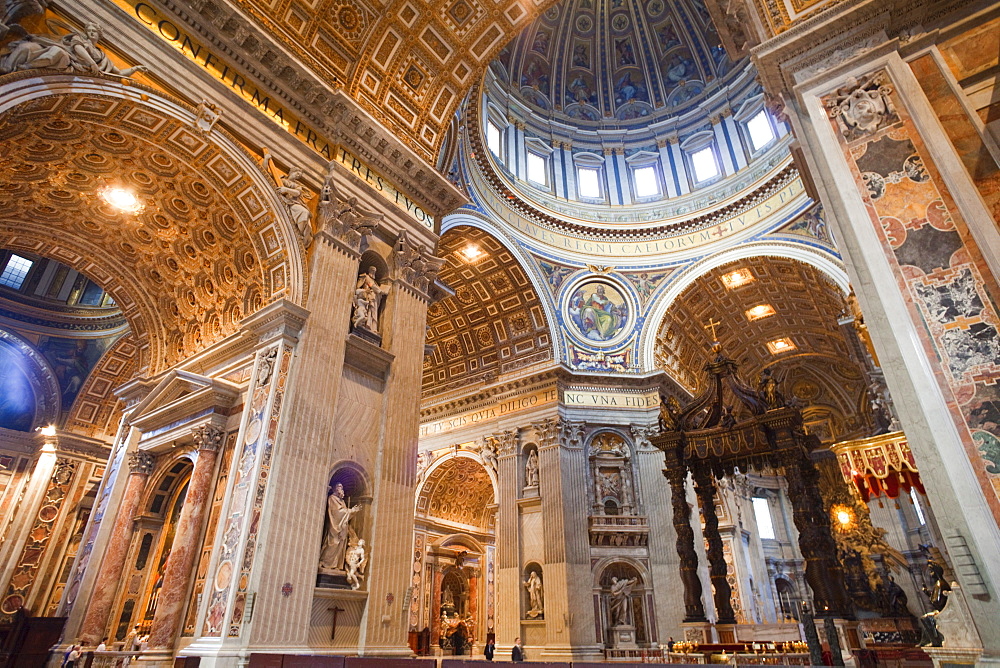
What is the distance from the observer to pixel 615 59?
76.5 ft

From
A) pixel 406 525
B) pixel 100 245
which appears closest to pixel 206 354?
pixel 100 245

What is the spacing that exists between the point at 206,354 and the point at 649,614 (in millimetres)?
13190

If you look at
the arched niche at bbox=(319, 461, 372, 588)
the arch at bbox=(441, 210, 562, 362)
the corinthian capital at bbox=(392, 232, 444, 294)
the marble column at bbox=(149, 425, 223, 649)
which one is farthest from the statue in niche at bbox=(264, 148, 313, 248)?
the arch at bbox=(441, 210, 562, 362)

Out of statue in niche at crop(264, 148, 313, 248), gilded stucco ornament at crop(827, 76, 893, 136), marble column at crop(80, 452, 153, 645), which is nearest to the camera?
gilded stucco ornament at crop(827, 76, 893, 136)

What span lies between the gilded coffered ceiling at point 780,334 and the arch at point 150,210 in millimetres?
14175

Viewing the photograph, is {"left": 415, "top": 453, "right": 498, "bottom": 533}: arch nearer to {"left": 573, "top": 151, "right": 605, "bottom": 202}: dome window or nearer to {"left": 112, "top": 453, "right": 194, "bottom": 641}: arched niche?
{"left": 112, "top": 453, "right": 194, "bottom": 641}: arched niche

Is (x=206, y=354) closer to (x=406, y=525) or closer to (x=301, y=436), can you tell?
(x=301, y=436)

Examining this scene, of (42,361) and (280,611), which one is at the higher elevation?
(42,361)

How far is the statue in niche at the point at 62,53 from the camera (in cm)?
676

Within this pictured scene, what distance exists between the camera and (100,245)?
11180mm

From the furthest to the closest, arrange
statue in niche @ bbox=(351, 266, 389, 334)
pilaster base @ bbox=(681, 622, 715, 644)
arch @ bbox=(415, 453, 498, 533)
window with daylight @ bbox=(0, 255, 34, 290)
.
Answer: arch @ bbox=(415, 453, 498, 533) < window with daylight @ bbox=(0, 255, 34, 290) < pilaster base @ bbox=(681, 622, 715, 644) < statue in niche @ bbox=(351, 266, 389, 334)

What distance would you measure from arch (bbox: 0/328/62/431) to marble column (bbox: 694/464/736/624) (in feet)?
55.3

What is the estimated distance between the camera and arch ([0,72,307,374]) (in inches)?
322

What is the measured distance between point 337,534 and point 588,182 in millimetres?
17588
